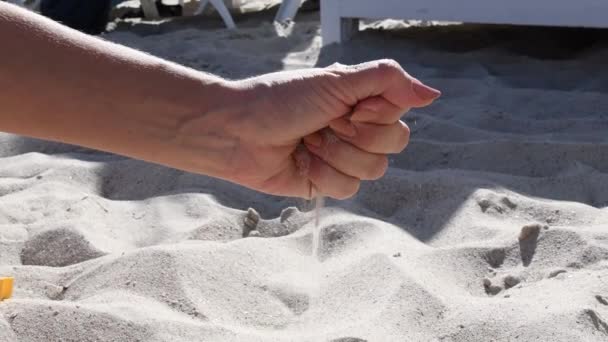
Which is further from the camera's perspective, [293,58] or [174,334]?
[293,58]

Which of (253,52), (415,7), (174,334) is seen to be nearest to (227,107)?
(174,334)

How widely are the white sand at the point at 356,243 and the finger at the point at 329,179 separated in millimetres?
396

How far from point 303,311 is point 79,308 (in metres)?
0.46

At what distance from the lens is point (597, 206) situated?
2654mm

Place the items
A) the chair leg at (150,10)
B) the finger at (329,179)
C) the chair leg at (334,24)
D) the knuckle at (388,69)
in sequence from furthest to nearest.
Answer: the chair leg at (150,10)
the chair leg at (334,24)
the finger at (329,179)
the knuckle at (388,69)

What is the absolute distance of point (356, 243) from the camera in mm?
2461

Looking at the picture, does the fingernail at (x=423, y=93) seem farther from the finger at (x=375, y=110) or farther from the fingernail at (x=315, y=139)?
the fingernail at (x=315, y=139)

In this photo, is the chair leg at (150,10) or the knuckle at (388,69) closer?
the knuckle at (388,69)

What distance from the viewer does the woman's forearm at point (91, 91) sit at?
135 cm

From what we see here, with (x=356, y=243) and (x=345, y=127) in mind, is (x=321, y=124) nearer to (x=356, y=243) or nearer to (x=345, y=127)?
(x=345, y=127)

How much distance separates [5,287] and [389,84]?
1024mm

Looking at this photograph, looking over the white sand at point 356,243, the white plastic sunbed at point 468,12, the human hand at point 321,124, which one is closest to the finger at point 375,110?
the human hand at point 321,124

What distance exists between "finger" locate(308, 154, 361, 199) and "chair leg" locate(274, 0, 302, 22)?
14.2 feet

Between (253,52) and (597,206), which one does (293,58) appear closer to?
(253,52)
